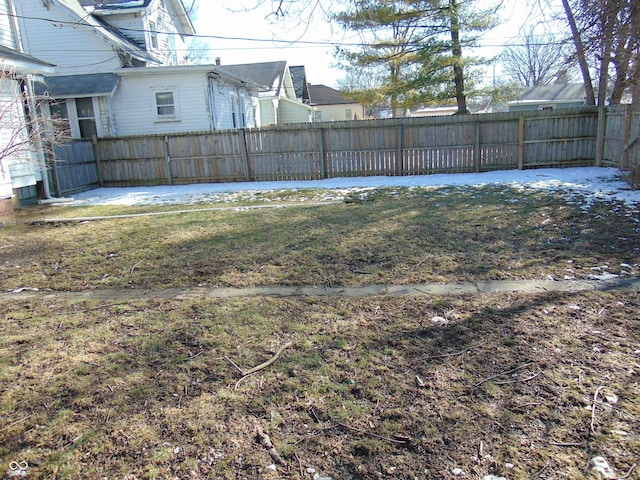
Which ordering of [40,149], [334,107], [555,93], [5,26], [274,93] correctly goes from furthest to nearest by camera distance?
1. [334,107]
2. [555,93]
3. [274,93]
4. [5,26]
5. [40,149]

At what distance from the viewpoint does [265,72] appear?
2819 cm

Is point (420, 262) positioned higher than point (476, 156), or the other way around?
point (476, 156)

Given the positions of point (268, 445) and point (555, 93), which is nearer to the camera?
point (268, 445)

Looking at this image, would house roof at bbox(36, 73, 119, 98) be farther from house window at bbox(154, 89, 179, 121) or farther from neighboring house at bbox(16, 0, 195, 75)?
house window at bbox(154, 89, 179, 121)

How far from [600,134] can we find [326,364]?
13.3m

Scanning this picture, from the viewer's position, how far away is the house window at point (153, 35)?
19.0 metres

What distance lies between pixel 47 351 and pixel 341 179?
37.5 ft

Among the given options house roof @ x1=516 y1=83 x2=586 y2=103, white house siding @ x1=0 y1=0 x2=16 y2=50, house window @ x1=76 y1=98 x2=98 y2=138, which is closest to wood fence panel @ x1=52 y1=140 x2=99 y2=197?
house window @ x1=76 y1=98 x2=98 y2=138

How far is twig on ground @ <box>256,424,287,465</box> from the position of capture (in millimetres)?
2367

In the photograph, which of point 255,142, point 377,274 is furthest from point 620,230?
point 255,142

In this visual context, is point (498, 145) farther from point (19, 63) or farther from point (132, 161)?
point (19, 63)

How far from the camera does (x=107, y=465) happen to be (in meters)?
2.37

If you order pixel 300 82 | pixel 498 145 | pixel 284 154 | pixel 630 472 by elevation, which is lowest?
pixel 630 472

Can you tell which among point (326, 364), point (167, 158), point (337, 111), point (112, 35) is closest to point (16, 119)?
point (167, 158)
